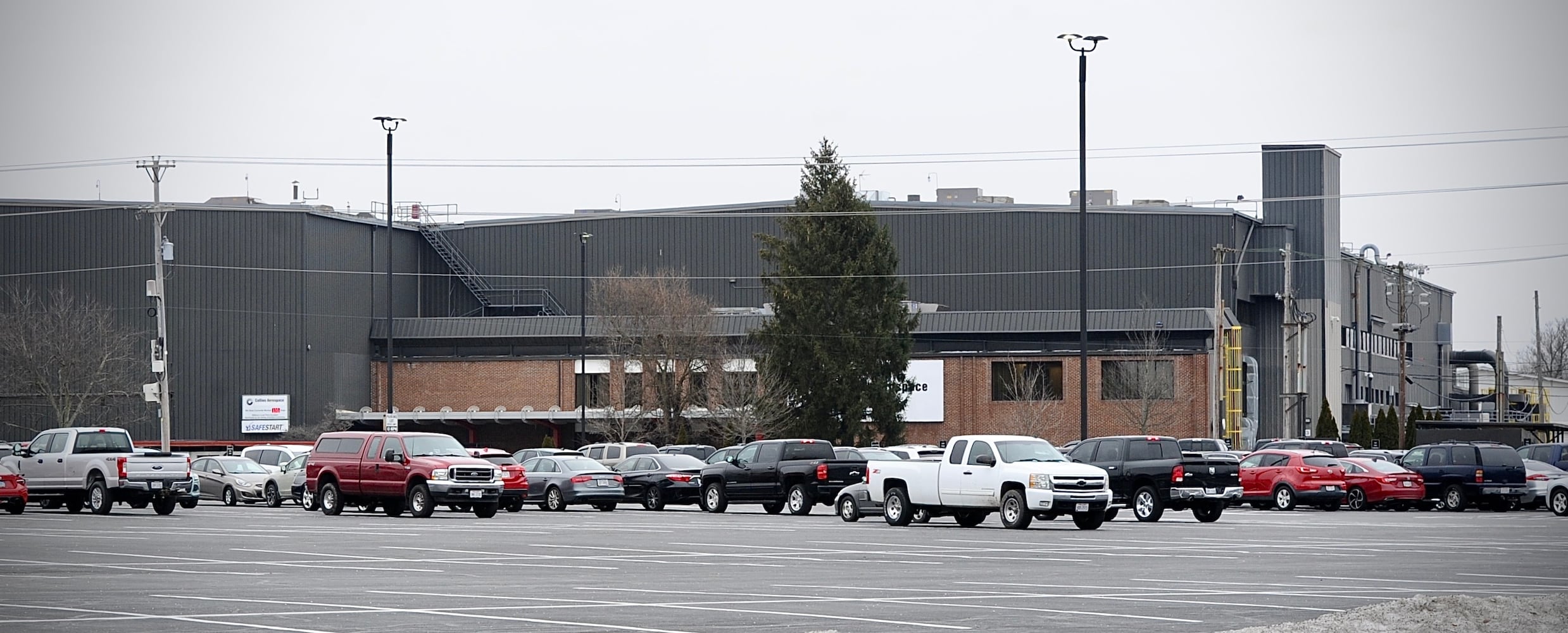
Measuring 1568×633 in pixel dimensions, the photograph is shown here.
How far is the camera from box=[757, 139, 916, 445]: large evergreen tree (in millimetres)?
63438

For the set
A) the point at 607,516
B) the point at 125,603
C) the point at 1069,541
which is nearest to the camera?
the point at 125,603

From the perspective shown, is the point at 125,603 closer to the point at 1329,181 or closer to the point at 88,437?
the point at 88,437

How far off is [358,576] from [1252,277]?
6971 centimetres

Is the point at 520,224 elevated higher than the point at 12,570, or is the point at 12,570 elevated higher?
the point at 520,224

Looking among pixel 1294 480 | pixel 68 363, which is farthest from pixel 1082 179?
pixel 68 363

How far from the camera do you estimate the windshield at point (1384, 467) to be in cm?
4078

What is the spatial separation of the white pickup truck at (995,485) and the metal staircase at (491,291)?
56.6 metres

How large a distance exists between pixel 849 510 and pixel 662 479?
29.4ft

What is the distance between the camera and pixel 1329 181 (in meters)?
81.8

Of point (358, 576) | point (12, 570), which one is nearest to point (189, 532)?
point (12, 570)

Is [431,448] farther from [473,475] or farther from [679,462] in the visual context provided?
[679,462]

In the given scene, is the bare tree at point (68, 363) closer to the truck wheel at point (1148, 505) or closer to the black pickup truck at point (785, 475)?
the black pickup truck at point (785, 475)

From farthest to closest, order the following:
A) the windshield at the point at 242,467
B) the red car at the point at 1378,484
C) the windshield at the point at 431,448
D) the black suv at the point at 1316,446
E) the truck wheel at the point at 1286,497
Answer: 1. the black suv at the point at 1316,446
2. the windshield at the point at 242,467
3. the truck wheel at the point at 1286,497
4. the red car at the point at 1378,484
5. the windshield at the point at 431,448

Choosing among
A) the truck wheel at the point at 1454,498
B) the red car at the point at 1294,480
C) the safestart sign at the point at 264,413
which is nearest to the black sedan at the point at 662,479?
the red car at the point at 1294,480
